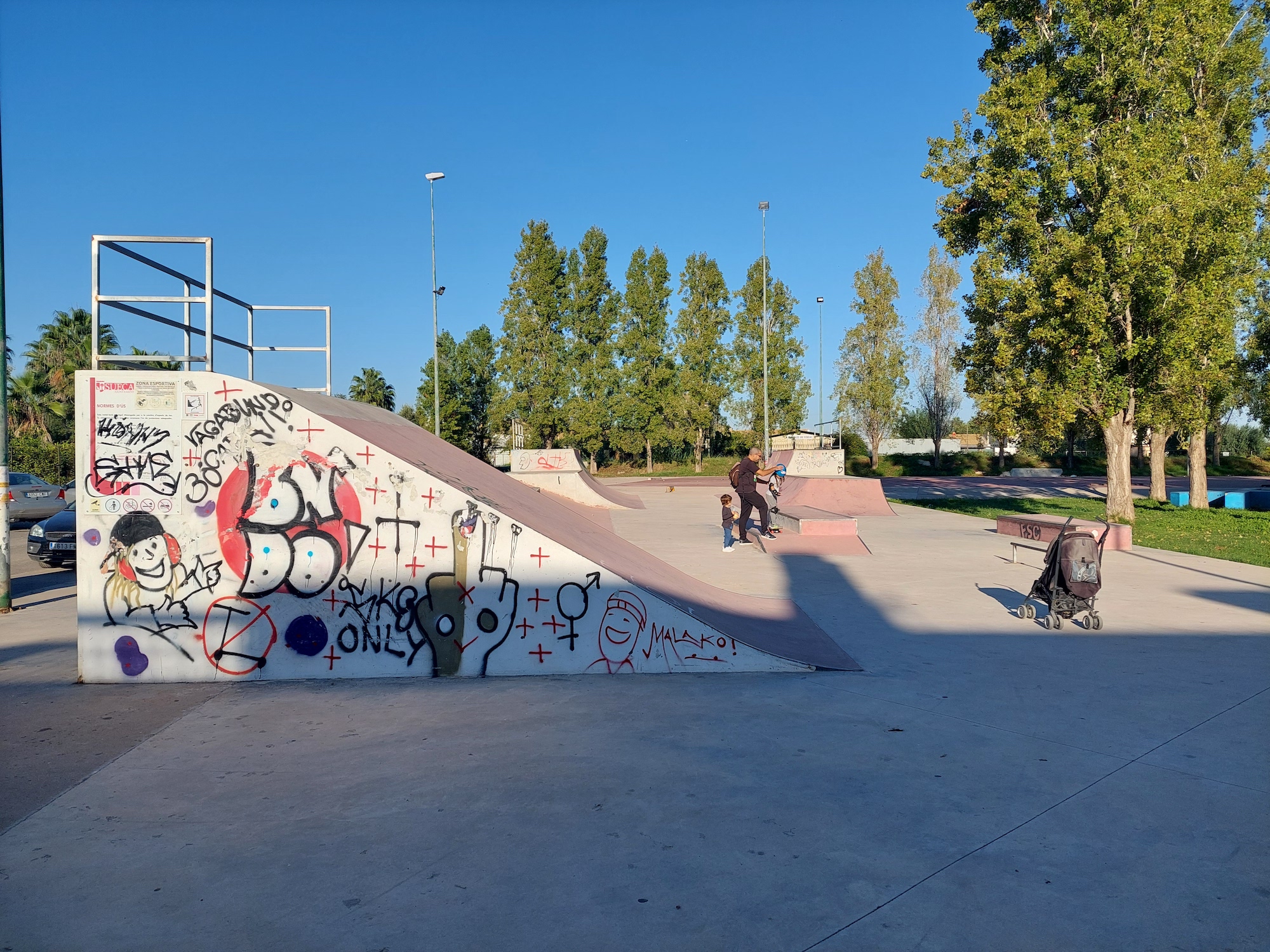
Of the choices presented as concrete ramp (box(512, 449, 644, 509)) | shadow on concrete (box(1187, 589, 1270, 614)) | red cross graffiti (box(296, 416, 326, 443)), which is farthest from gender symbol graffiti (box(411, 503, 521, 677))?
concrete ramp (box(512, 449, 644, 509))

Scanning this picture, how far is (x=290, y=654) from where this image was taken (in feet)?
21.5

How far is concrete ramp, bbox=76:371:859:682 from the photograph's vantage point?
6559mm

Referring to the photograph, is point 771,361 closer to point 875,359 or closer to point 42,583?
point 875,359

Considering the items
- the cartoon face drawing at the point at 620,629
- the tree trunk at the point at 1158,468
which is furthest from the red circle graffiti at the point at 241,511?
the tree trunk at the point at 1158,468

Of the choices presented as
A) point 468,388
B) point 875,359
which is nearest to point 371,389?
point 468,388

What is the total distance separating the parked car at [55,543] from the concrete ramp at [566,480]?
12419mm

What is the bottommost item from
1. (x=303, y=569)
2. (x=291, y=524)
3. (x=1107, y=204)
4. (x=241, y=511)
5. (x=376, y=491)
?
(x=303, y=569)

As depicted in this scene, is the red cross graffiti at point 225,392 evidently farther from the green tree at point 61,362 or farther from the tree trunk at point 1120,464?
the green tree at point 61,362

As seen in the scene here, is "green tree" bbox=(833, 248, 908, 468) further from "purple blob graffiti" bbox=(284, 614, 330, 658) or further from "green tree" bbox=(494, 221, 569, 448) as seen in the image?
"purple blob graffiti" bbox=(284, 614, 330, 658)

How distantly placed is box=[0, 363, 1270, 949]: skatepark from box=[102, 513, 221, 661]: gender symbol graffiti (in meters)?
0.06

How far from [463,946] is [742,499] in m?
12.4

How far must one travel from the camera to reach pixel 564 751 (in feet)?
15.9

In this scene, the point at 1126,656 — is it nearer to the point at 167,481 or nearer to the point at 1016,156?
the point at 167,481

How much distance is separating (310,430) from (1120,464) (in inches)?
753
